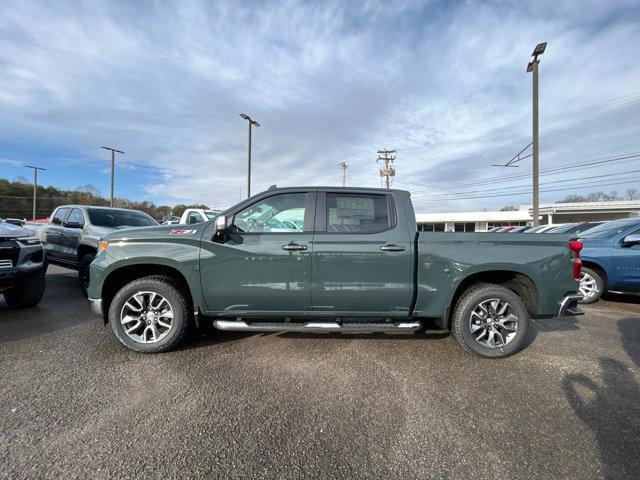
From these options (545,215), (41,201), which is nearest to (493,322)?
(545,215)

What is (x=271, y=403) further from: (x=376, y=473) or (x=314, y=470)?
(x=376, y=473)

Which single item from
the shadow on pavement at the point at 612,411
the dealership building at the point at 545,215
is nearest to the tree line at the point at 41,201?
the dealership building at the point at 545,215

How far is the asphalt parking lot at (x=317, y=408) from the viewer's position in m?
1.92

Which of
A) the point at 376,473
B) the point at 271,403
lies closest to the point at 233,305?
the point at 271,403

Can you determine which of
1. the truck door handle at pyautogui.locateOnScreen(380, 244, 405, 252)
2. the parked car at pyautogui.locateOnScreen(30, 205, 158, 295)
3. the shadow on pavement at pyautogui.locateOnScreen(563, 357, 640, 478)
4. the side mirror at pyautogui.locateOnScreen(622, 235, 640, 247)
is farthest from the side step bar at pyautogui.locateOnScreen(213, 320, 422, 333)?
the side mirror at pyautogui.locateOnScreen(622, 235, 640, 247)

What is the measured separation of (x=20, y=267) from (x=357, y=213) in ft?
16.0

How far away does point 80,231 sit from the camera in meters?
6.64

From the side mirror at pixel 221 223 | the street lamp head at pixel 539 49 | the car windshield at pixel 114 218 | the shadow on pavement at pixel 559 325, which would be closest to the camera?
the side mirror at pixel 221 223

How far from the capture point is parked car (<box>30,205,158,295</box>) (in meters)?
6.21

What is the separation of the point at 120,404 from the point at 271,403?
120cm

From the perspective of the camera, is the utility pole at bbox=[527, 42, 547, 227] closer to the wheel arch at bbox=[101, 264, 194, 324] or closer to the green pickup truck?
the green pickup truck

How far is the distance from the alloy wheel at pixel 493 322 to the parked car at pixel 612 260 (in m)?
2.93

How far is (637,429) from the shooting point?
2.24 m

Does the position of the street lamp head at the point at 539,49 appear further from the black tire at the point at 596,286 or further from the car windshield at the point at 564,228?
the black tire at the point at 596,286
